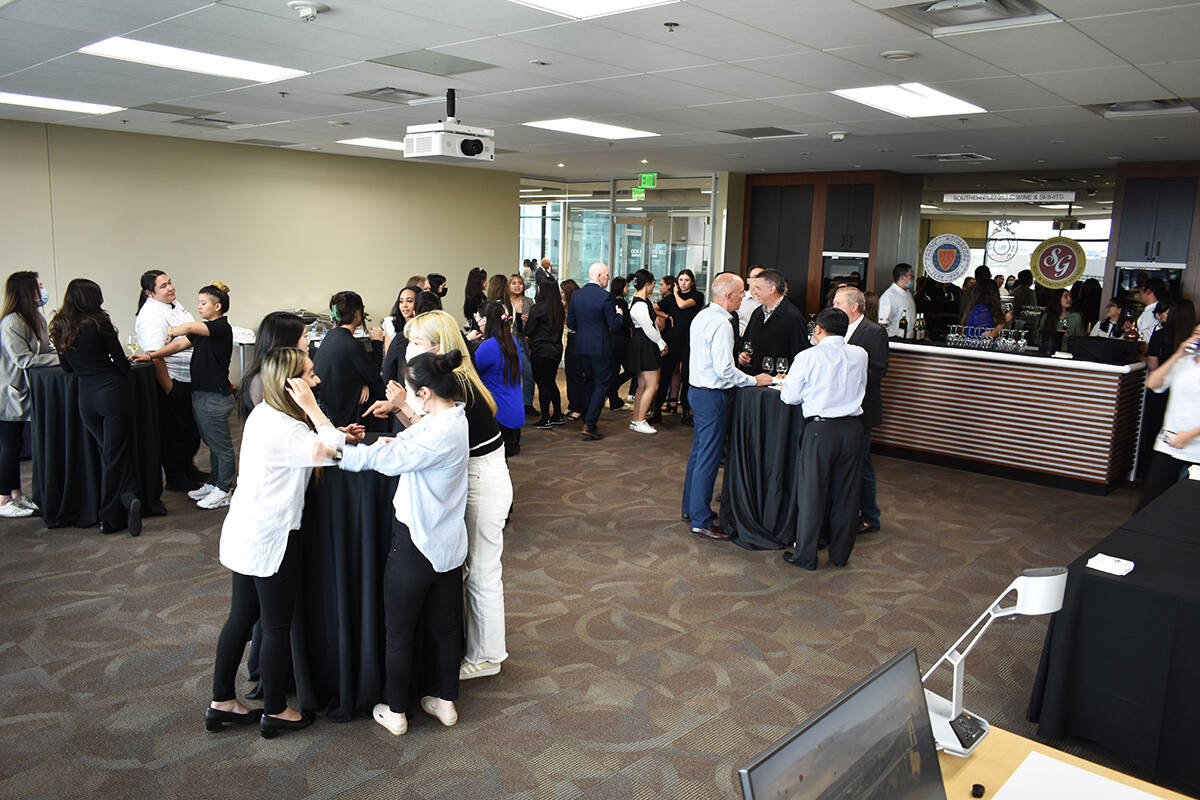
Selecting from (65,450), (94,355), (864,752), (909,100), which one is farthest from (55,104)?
(864,752)

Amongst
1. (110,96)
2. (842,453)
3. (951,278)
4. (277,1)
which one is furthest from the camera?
(951,278)

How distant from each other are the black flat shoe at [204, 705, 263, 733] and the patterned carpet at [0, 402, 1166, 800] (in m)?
0.04

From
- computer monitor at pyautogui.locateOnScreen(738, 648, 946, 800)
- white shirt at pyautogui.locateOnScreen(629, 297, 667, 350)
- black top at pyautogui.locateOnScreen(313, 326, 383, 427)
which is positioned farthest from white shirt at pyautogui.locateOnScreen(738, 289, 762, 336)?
computer monitor at pyautogui.locateOnScreen(738, 648, 946, 800)

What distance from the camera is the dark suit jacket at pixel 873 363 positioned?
17.8 ft

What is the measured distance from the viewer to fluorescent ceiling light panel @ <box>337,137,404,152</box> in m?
9.41

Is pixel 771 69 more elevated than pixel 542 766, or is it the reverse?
pixel 771 69

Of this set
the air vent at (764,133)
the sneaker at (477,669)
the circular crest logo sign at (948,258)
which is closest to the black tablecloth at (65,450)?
the sneaker at (477,669)

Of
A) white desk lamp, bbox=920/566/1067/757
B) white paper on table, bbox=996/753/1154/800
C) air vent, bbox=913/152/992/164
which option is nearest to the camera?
white paper on table, bbox=996/753/1154/800

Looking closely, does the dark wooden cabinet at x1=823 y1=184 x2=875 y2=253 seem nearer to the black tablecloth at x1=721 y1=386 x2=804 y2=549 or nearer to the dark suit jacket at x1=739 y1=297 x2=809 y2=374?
the dark suit jacket at x1=739 y1=297 x2=809 y2=374

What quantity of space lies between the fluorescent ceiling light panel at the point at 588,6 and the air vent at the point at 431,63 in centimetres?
125

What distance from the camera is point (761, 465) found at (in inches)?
216

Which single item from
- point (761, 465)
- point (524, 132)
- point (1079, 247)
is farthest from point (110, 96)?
point (1079, 247)

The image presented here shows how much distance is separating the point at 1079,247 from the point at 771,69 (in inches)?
204

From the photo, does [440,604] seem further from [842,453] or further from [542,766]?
[842,453]
